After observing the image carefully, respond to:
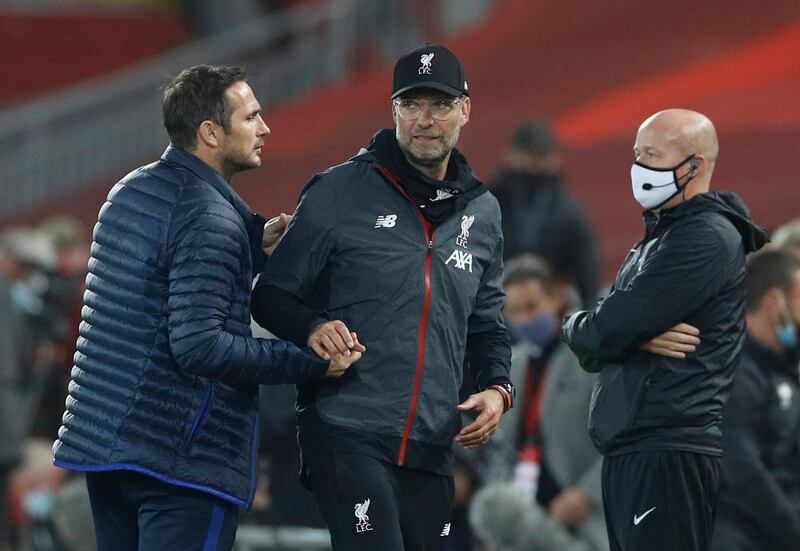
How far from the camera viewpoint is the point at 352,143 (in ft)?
46.6

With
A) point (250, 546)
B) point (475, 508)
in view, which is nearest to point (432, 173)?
point (475, 508)

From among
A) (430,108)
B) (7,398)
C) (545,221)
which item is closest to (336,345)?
(430,108)

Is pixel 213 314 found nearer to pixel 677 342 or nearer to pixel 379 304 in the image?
pixel 379 304

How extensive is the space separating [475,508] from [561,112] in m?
6.07

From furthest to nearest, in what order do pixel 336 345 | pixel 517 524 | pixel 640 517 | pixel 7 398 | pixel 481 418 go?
1. pixel 7 398
2. pixel 517 524
3. pixel 640 517
4. pixel 481 418
5. pixel 336 345

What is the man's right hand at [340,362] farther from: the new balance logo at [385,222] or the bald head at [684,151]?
the bald head at [684,151]

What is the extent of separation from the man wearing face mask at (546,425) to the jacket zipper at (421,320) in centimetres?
250

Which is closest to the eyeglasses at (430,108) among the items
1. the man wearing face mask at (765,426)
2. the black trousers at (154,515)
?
the black trousers at (154,515)

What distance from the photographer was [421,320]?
5.17m

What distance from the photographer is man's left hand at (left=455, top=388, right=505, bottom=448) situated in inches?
202

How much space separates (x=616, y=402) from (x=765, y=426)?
1.24 meters

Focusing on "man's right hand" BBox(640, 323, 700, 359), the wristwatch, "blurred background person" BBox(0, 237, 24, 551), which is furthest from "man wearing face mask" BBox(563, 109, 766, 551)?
"blurred background person" BBox(0, 237, 24, 551)

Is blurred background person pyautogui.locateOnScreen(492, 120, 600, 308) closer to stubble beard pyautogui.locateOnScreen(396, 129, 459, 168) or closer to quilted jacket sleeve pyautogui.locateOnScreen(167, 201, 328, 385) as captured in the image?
stubble beard pyautogui.locateOnScreen(396, 129, 459, 168)

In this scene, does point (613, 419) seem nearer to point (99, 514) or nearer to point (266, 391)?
point (99, 514)
